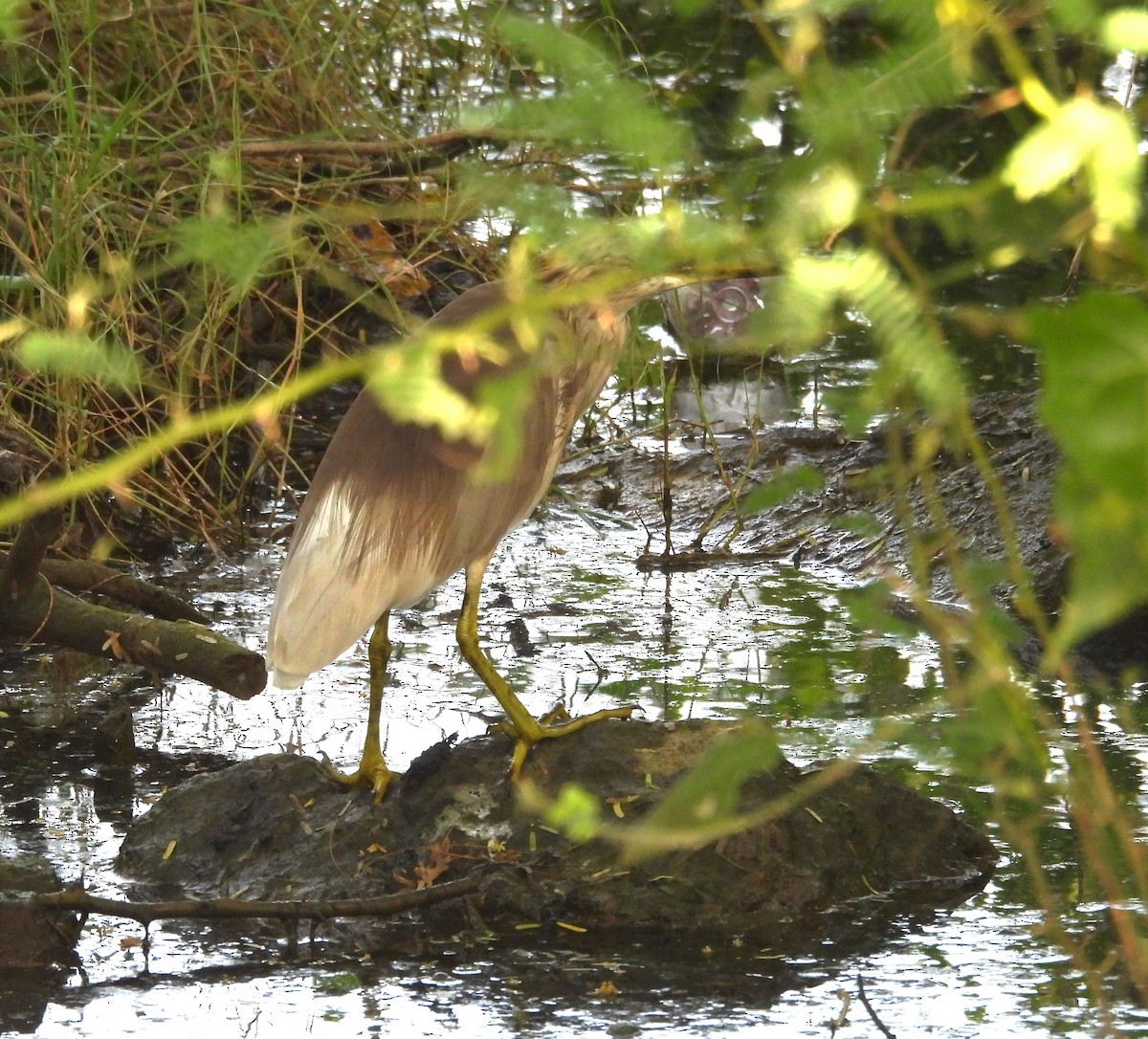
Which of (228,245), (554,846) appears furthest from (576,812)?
(554,846)

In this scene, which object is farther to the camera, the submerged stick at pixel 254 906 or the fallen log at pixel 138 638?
the fallen log at pixel 138 638

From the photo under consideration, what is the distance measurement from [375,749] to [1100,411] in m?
2.86

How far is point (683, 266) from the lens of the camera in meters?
1.55

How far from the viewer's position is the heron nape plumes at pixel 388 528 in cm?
361

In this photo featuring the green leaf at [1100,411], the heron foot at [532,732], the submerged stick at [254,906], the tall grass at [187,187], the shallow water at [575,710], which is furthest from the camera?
the tall grass at [187,187]

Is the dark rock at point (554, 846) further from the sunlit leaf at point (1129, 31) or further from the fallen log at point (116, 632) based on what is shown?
the sunlit leaf at point (1129, 31)

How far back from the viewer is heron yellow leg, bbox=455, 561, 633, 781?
360 cm

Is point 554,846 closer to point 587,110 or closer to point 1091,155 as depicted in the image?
point 587,110

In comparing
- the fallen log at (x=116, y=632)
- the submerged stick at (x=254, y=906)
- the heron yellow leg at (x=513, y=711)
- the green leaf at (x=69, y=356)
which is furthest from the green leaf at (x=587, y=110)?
the fallen log at (x=116, y=632)

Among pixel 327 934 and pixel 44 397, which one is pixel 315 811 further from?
pixel 44 397

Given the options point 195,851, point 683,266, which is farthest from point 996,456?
point 683,266

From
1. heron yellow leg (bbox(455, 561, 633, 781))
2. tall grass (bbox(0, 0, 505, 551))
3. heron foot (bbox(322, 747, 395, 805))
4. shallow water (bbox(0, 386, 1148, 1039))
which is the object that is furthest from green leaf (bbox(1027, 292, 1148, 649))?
tall grass (bbox(0, 0, 505, 551))

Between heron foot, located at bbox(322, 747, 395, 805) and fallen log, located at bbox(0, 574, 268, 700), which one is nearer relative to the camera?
heron foot, located at bbox(322, 747, 395, 805)

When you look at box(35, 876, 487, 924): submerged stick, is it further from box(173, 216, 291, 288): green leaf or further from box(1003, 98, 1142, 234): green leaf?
box(1003, 98, 1142, 234): green leaf
